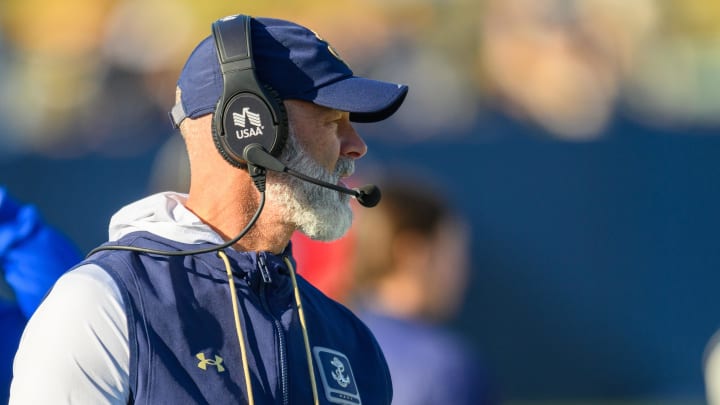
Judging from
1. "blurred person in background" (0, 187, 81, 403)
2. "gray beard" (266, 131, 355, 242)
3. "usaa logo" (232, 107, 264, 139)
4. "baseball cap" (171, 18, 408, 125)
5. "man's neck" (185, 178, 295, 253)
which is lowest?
"blurred person in background" (0, 187, 81, 403)

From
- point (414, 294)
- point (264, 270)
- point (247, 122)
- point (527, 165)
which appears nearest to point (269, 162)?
point (247, 122)

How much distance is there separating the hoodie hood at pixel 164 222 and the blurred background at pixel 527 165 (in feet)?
16.0

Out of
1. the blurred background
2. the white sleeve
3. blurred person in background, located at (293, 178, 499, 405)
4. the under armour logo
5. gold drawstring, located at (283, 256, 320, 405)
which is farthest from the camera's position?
the blurred background

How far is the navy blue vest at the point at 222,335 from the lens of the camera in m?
1.84

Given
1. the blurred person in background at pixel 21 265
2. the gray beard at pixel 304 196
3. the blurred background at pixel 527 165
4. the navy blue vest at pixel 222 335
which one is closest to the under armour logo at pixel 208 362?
the navy blue vest at pixel 222 335

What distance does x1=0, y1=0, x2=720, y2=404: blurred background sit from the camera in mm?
7203

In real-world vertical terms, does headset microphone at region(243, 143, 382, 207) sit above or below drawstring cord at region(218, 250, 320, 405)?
above

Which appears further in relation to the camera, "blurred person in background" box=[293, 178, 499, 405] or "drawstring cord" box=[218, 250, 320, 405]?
"blurred person in background" box=[293, 178, 499, 405]

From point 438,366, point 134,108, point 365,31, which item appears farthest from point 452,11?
point 438,366

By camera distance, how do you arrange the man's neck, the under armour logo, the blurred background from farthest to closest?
the blurred background < the man's neck < the under armour logo

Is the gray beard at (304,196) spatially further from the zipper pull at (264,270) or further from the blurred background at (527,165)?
the blurred background at (527,165)

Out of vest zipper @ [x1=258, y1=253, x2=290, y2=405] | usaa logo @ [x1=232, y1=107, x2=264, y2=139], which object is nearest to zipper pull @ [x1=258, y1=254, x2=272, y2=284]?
vest zipper @ [x1=258, y1=253, x2=290, y2=405]

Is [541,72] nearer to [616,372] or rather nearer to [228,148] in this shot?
[616,372]

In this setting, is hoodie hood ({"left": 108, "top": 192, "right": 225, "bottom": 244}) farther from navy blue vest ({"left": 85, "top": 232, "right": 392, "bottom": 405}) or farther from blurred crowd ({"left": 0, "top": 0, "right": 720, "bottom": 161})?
blurred crowd ({"left": 0, "top": 0, "right": 720, "bottom": 161})
